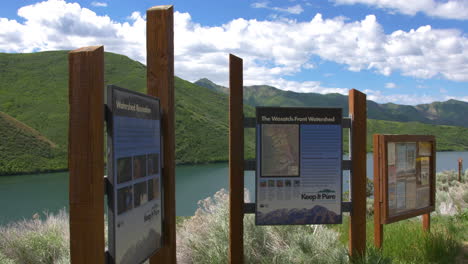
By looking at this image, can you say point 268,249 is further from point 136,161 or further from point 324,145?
point 136,161

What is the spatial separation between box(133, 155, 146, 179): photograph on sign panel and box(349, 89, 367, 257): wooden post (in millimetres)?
2724

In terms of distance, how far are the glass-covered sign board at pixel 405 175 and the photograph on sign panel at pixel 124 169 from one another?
3.87m

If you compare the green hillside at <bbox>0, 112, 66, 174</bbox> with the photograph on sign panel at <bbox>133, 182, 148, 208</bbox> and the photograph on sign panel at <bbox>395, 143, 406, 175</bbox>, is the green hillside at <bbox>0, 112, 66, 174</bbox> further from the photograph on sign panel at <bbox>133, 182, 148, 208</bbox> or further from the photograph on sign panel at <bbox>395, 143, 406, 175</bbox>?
the photograph on sign panel at <bbox>133, 182, 148, 208</bbox>

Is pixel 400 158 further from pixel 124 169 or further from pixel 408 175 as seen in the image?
pixel 124 169

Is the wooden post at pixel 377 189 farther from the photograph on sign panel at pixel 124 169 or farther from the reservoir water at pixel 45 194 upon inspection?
the reservoir water at pixel 45 194

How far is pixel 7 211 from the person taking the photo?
19.7m

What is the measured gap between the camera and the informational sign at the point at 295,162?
176 inches

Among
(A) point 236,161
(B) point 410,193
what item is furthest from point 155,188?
(B) point 410,193

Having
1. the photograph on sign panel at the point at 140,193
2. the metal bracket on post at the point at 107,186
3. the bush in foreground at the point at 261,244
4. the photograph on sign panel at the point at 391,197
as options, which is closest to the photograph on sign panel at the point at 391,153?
the photograph on sign panel at the point at 391,197

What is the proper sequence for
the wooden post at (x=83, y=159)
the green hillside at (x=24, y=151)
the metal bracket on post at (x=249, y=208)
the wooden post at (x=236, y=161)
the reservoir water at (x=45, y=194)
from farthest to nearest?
the green hillside at (x=24, y=151) < the reservoir water at (x=45, y=194) < the metal bracket on post at (x=249, y=208) < the wooden post at (x=236, y=161) < the wooden post at (x=83, y=159)

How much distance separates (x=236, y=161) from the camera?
14.8 feet

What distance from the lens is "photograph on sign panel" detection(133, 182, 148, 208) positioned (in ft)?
9.16

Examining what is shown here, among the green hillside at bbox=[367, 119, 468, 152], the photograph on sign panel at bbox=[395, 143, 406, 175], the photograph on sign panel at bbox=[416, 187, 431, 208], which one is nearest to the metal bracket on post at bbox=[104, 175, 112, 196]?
the photograph on sign panel at bbox=[395, 143, 406, 175]

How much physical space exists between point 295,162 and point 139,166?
2122 mm
